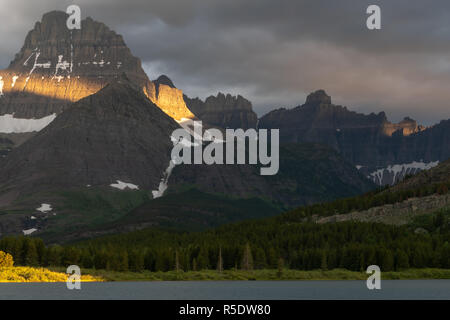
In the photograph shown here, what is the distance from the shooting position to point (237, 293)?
19950 centimetres
